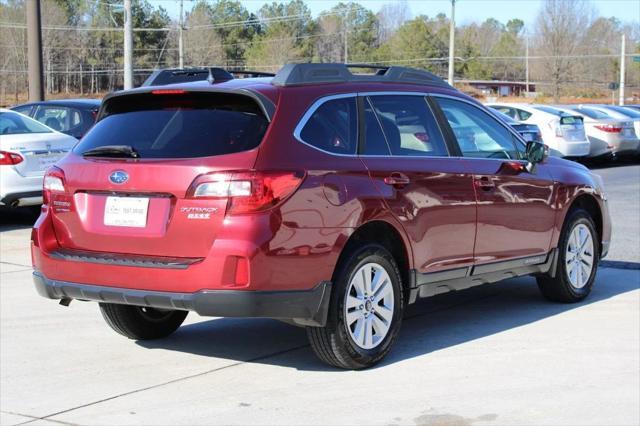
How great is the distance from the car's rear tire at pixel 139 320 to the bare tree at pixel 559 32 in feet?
268

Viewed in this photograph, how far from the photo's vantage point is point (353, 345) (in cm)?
589

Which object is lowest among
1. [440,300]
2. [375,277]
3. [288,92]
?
[440,300]

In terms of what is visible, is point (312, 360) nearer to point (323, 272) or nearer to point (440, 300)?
point (323, 272)

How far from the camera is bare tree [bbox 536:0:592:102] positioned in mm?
86438

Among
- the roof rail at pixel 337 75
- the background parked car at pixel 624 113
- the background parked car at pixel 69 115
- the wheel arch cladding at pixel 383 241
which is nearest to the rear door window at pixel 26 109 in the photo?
the background parked car at pixel 69 115

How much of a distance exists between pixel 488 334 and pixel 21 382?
10.3 ft

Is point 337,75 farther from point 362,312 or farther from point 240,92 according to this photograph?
point 362,312

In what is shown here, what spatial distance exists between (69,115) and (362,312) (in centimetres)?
A: 1081

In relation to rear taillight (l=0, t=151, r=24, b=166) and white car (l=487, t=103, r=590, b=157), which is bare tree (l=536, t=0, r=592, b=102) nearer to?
white car (l=487, t=103, r=590, b=157)

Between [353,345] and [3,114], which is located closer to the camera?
[353,345]

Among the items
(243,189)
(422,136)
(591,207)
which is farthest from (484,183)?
(243,189)

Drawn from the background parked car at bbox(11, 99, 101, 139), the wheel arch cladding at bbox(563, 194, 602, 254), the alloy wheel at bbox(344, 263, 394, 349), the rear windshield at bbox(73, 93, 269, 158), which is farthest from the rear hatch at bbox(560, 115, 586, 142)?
the rear windshield at bbox(73, 93, 269, 158)

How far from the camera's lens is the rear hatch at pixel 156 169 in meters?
5.46

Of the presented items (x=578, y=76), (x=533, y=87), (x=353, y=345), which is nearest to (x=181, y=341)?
(x=353, y=345)
